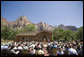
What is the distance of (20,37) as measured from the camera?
30.6m

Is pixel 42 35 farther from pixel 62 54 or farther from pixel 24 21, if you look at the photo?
pixel 24 21

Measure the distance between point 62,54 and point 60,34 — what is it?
30.3m

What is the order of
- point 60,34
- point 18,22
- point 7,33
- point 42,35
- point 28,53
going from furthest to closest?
1. point 18,22
2. point 7,33
3. point 60,34
4. point 42,35
5. point 28,53

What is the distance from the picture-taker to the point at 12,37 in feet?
136

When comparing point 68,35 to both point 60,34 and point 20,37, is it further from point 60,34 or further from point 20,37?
point 20,37

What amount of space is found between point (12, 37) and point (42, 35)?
658 inches

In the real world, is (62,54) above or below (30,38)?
above

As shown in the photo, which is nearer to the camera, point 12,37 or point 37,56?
point 37,56

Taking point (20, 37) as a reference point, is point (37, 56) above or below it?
above

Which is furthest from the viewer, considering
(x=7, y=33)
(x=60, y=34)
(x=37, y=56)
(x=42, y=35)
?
(x=7, y=33)

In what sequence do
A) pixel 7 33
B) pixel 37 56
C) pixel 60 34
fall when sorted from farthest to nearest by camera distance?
pixel 7 33 < pixel 60 34 < pixel 37 56

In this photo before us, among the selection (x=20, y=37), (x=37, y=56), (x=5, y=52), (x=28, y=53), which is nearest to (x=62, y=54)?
(x=37, y=56)

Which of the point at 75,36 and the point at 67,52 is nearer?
the point at 67,52

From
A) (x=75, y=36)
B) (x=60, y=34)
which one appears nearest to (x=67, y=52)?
(x=60, y=34)
